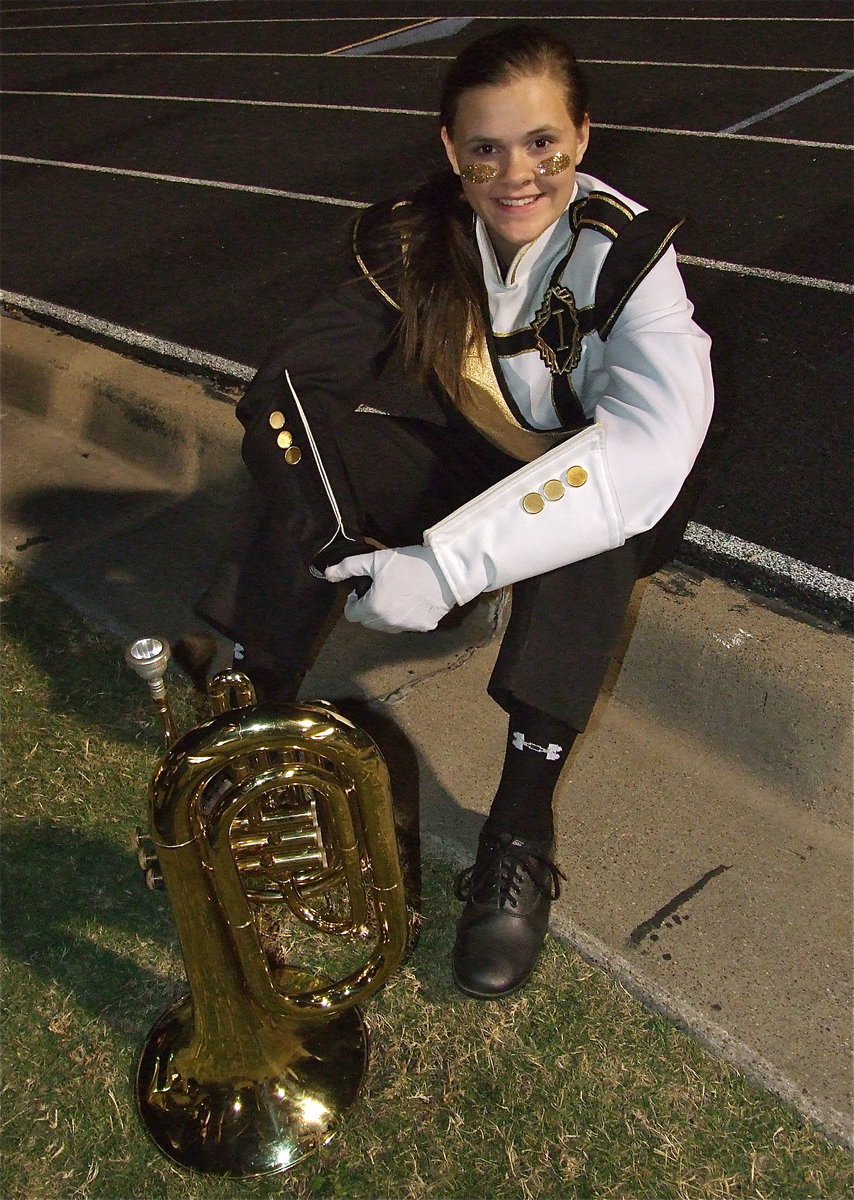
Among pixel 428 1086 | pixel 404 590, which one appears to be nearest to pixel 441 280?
pixel 404 590

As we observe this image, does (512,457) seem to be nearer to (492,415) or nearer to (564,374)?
(492,415)

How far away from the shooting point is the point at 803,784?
8.16 feet

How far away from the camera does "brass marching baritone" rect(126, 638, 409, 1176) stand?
5.32ft

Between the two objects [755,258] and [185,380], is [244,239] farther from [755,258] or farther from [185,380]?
[755,258]

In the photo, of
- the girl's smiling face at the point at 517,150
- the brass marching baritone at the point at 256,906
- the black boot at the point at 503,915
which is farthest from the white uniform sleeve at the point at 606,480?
the black boot at the point at 503,915

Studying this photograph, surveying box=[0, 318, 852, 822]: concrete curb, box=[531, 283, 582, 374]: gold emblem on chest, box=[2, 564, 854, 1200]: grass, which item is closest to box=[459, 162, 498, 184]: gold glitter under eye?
box=[531, 283, 582, 374]: gold emblem on chest

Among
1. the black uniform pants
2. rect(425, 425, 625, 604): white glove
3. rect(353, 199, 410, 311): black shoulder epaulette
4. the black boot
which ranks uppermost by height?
rect(353, 199, 410, 311): black shoulder epaulette

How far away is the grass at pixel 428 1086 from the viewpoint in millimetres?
1852

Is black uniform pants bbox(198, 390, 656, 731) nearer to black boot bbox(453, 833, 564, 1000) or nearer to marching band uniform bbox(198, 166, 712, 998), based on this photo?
marching band uniform bbox(198, 166, 712, 998)

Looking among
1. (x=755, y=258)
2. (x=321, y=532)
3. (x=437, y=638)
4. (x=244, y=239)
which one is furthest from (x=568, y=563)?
(x=244, y=239)

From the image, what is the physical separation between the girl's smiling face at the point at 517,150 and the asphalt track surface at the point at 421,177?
15.8 inches

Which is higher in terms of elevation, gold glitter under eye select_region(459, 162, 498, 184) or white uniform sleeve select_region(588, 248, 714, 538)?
gold glitter under eye select_region(459, 162, 498, 184)

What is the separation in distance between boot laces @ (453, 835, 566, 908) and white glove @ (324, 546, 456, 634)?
51 cm

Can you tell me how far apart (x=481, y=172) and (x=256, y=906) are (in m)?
1.39
